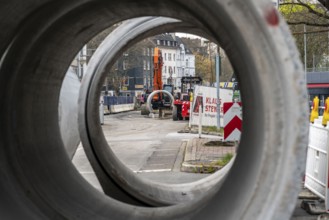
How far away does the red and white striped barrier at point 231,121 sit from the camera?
11.2m

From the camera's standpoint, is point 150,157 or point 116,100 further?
point 116,100

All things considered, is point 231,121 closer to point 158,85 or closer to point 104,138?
point 104,138

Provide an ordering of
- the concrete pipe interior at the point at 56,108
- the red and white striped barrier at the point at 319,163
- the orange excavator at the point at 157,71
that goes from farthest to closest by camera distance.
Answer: the orange excavator at the point at 157,71 < the red and white striped barrier at the point at 319,163 < the concrete pipe interior at the point at 56,108

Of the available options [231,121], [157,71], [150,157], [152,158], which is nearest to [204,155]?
[152,158]

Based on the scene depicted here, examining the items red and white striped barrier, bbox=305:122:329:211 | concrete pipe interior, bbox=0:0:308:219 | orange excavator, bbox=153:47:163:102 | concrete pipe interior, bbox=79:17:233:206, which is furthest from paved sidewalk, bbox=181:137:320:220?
orange excavator, bbox=153:47:163:102

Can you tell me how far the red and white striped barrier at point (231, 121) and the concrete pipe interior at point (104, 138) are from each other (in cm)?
436

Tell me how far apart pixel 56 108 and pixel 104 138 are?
2.56 ft

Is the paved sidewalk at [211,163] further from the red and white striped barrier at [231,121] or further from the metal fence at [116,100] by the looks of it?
the metal fence at [116,100]

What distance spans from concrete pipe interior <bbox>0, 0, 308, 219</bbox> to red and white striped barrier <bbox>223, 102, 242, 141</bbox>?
18.3 ft

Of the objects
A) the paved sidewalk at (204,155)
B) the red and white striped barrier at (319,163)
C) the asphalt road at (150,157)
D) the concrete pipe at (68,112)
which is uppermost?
the concrete pipe at (68,112)

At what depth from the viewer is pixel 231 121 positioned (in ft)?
36.9

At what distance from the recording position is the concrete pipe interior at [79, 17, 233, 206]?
6.35 m

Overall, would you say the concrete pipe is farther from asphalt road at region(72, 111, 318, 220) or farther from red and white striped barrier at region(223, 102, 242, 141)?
red and white striped barrier at region(223, 102, 242, 141)

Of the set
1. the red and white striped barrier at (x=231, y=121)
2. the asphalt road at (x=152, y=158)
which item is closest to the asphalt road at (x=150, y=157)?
the asphalt road at (x=152, y=158)
